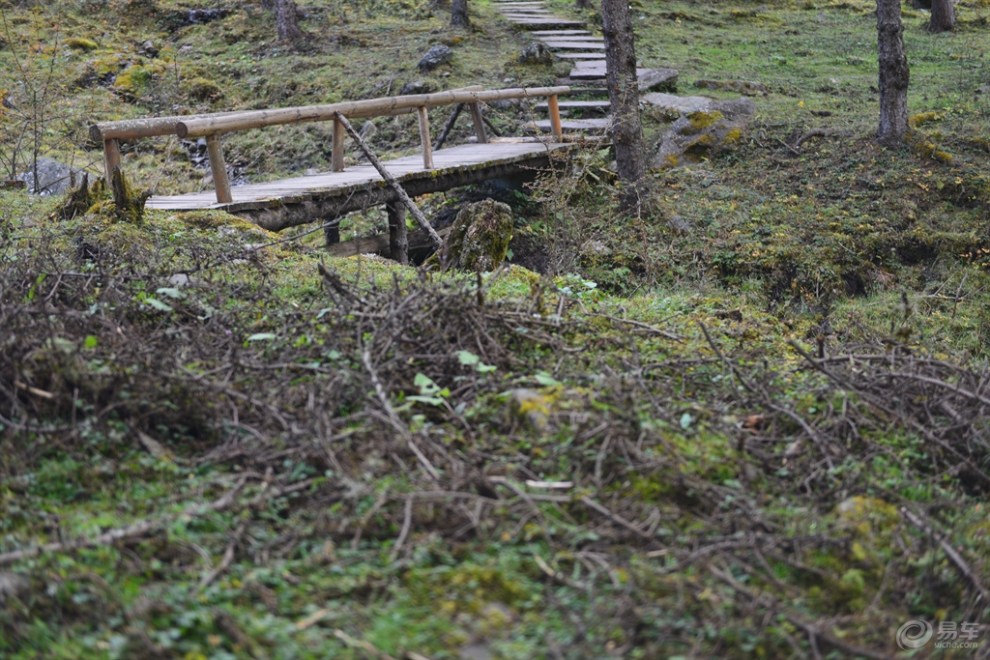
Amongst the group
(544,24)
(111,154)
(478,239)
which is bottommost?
(478,239)

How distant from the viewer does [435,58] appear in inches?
702

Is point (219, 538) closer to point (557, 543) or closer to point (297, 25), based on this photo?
point (557, 543)

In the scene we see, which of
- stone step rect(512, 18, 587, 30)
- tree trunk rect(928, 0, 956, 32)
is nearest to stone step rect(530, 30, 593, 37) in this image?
stone step rect(512, 18, 587, 30)

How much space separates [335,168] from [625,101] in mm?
3726

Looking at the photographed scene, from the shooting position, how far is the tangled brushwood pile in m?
2.73

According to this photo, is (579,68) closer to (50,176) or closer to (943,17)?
(943,17)

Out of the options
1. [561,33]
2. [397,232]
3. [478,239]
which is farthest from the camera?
[561,33]

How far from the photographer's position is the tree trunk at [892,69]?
Answer: 12.6 m

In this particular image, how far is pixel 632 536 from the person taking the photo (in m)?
3.13

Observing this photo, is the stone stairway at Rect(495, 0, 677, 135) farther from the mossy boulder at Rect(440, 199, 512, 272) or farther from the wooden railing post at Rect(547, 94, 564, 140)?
the mossy boulder at Rect(440, 199, 512, 272)

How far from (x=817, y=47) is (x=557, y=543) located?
1990cm

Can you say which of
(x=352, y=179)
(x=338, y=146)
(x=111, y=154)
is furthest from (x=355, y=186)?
(x=111, y=154)

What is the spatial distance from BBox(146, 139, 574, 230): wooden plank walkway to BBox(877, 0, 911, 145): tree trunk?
14.7 feet

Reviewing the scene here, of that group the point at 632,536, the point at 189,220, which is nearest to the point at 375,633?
the point at 632,536
